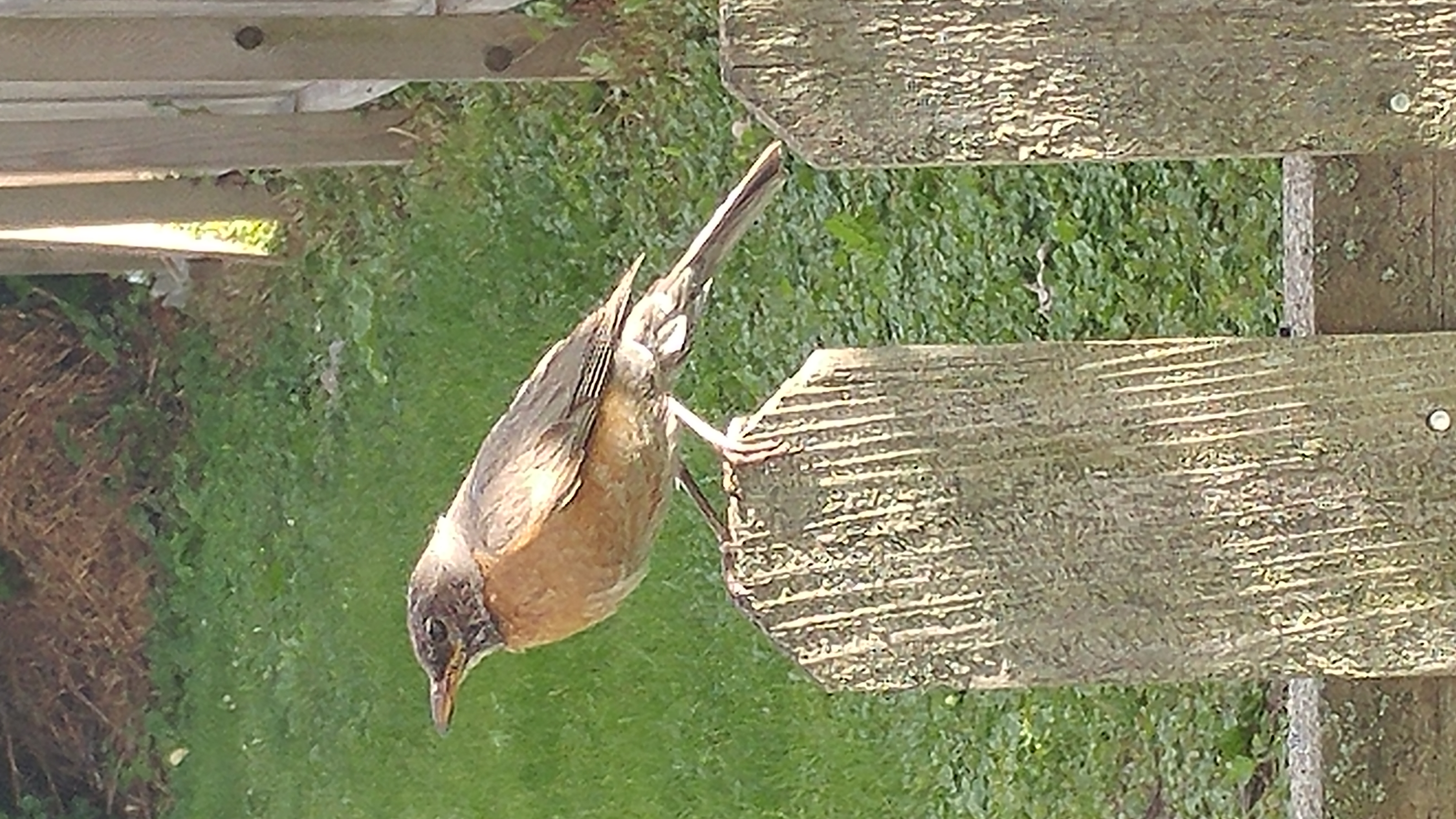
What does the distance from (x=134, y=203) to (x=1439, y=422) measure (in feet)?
14.3

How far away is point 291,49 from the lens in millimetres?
3934

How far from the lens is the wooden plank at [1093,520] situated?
1.02 metres

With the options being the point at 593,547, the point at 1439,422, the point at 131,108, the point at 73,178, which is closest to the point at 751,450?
the point at 1439,422

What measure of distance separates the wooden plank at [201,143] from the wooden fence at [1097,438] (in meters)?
3.52

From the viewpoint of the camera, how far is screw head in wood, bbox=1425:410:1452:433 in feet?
3.50

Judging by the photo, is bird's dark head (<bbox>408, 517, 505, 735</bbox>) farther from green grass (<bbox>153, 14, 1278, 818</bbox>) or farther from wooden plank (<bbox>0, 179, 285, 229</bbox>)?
wooden plank (<bbox>0, 179, 285, 229</bbox>)

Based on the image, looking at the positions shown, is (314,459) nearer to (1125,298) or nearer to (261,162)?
(261,162)

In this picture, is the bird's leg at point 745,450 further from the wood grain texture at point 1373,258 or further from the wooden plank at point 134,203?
the wooden plank at point 134,203

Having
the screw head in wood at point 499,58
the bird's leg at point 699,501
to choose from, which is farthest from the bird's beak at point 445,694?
the screw head in wood at point 499,58

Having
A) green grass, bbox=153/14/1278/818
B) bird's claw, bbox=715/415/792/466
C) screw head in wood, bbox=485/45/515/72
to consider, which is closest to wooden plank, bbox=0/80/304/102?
screw head in wood, bbox=485/45/515/72

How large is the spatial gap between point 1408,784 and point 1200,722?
189 centimetres

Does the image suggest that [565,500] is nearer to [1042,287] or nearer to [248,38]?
[1042,287]

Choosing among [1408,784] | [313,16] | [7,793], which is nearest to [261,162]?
[313,16]

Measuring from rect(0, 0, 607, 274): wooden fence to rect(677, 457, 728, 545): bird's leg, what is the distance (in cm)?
163
